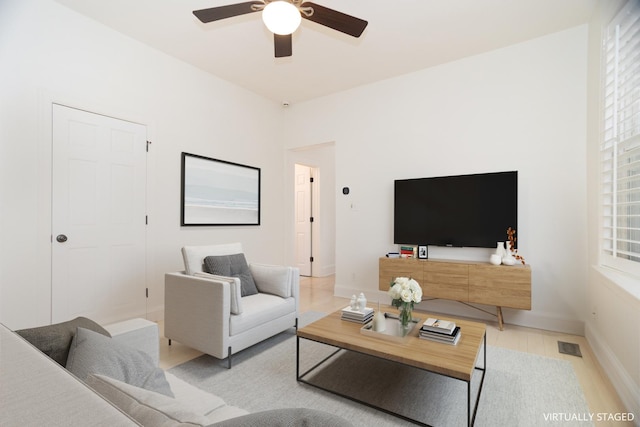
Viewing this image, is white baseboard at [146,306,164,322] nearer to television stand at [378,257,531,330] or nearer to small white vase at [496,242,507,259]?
television stand at [378,257,531,330]

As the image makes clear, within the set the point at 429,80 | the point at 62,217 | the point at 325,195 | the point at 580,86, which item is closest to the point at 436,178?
the point at 429,80

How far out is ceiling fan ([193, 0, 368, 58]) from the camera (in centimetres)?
204

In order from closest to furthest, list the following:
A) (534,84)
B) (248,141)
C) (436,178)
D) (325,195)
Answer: (534,84) → (436,178) → (248,141) → (325,195)

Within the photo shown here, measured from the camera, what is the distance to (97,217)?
10.1 feet

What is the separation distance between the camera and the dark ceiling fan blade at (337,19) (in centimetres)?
218

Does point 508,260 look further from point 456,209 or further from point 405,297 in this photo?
point 405,297

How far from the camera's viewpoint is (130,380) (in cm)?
99

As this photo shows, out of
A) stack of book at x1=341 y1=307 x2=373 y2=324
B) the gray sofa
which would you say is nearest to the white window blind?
stack of book at x1=341 y1=307 x2=373 y2=324

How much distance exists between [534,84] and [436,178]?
4.55ft

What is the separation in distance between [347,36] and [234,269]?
8.58ft

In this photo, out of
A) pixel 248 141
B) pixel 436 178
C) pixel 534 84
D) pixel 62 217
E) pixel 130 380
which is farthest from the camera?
pixel 248 141

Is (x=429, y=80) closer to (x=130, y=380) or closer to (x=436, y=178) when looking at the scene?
(x=436, y=178)

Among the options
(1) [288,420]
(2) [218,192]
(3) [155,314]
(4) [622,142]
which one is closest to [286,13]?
(1) [288,420]

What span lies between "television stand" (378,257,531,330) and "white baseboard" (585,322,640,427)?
58 centimetres
